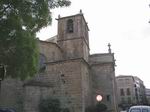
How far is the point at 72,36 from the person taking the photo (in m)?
33.1

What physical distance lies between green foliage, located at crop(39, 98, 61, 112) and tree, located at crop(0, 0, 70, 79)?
9.92 meters

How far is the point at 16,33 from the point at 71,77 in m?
13.6

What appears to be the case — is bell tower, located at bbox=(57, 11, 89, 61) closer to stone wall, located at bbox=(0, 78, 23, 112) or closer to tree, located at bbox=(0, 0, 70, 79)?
stone wall, located at bbox=(0, 78, 23, 112)

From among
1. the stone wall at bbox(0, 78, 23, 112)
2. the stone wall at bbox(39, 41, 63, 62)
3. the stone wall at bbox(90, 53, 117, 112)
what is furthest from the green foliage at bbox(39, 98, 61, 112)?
the stone wall at bbox(90, 53, 117, 112)

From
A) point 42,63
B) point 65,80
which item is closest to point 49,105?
point 65,80

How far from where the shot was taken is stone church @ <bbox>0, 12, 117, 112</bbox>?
22.4m

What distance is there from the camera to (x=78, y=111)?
75.5ft

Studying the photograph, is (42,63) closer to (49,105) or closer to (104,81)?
(49,105)

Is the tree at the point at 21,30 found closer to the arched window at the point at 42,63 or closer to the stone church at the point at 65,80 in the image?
the stone church at the point at 65,80

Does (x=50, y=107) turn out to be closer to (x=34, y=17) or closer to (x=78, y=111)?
(x=78, y=111)

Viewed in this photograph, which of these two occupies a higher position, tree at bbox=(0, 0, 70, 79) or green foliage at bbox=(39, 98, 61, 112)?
tree at bbox=(0, 0, 70, 79)

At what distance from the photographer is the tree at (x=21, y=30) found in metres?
11.2

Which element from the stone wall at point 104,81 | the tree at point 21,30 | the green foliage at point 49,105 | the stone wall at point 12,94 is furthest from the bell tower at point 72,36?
the tree at point 21,30

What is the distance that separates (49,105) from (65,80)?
12.0 feet
